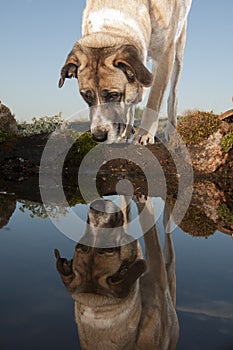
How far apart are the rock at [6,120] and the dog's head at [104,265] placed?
10.3 meters

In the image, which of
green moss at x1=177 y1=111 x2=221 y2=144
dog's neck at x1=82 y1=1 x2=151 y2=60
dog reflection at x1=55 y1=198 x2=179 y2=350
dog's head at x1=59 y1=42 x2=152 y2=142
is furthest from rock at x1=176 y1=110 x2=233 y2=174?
dog reflection at x1=55 y1=198 x2=179 y2=350

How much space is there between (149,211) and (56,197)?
235cm

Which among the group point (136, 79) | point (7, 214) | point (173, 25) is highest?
point (173, 25)

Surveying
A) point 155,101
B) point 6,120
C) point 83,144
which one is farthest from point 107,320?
point 6,120

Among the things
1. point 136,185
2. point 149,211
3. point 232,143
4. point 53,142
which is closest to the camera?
point 149,211

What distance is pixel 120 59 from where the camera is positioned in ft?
19.3

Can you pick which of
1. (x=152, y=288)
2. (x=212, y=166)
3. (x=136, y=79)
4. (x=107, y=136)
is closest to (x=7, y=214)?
(x=107, y=136)

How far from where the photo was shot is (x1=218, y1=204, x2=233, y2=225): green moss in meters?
5.79

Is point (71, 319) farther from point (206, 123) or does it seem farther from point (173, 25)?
point (206, 123)

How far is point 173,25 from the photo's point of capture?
7.74m

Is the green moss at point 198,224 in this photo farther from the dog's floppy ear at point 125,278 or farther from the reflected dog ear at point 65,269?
the reflected dog ear at point 65,269

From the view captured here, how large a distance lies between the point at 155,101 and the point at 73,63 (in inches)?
81.7

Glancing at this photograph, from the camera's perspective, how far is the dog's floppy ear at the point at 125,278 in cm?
305

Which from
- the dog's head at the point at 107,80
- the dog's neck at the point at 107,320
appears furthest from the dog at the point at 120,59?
the dog's neck at the point at 107,320
